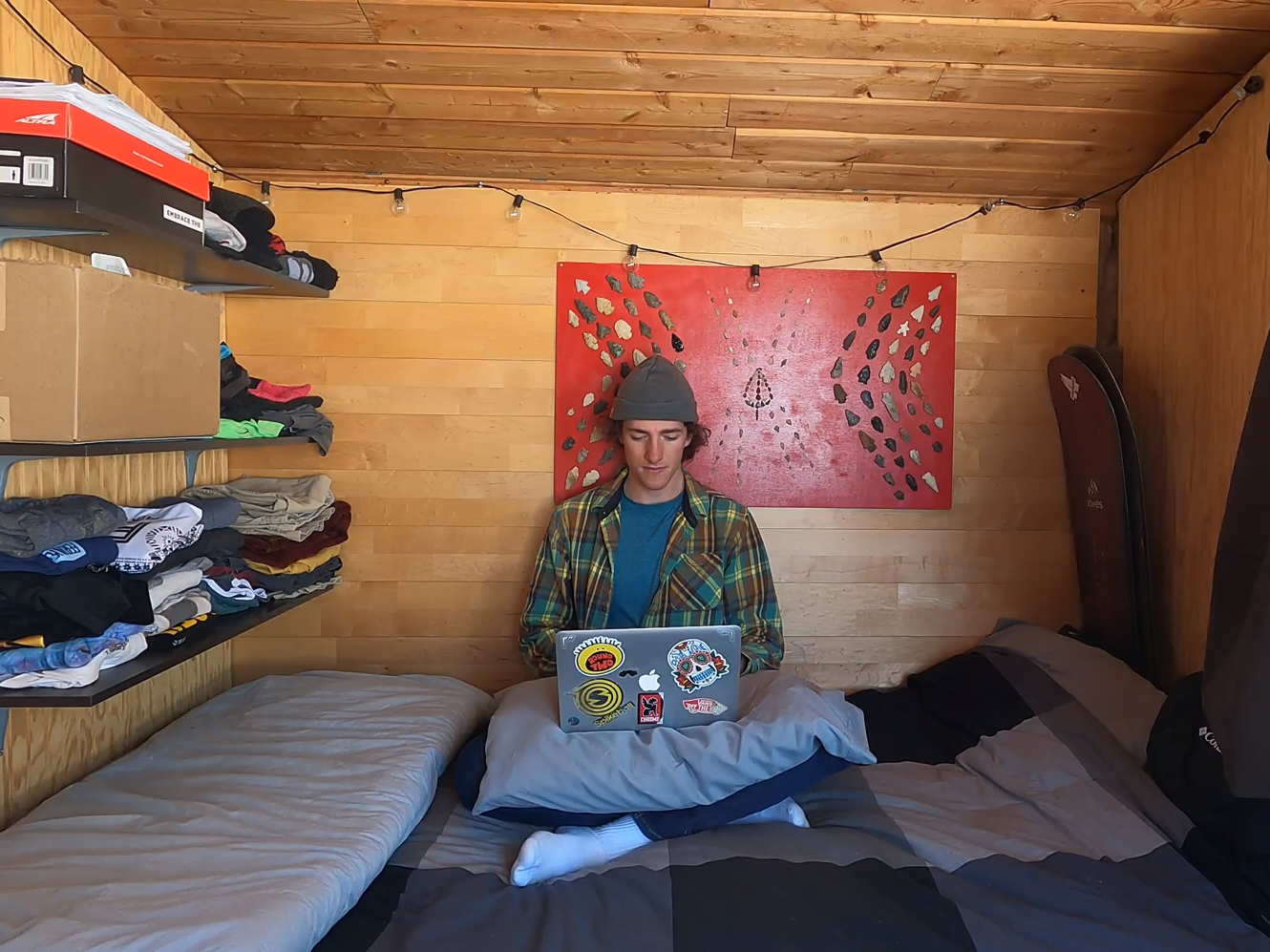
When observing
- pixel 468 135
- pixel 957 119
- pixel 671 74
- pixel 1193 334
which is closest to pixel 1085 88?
pixel 957 119

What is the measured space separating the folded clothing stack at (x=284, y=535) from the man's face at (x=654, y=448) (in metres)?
0.80

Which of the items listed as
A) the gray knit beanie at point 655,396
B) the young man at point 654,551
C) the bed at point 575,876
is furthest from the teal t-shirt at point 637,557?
the bed at point 575,876

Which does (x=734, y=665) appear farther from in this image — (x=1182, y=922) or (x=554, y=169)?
(x=554, y=169)

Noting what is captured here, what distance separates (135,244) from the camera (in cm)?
165

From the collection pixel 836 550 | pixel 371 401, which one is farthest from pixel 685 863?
pixel 371 401

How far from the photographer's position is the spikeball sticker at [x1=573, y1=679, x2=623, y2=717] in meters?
1.62

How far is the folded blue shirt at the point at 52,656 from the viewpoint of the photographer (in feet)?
4.33

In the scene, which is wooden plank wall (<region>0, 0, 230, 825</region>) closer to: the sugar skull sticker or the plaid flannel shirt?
the plaid flannel shirt

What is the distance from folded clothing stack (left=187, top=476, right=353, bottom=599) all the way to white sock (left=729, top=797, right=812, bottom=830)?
3.94 feet

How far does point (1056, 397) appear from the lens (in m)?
2.36

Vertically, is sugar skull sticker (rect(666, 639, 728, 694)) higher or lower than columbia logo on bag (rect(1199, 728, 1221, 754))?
higher

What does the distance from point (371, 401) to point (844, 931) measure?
179 cm

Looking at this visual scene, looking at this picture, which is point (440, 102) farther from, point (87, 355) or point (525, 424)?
point (87, 355)

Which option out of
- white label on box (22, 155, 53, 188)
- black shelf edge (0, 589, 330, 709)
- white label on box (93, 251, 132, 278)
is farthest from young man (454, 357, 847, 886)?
white label on box (22, 155, 53, 188)
